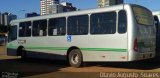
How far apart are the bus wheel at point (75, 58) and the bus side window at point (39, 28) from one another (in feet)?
8.94

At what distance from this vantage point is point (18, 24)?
877 inches

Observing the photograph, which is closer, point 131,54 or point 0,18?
point 131,54

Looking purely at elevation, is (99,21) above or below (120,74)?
above

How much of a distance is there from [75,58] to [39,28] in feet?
11.9

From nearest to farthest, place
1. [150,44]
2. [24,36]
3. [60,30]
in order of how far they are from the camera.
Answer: [150,44]
[60,30]
[24,36]

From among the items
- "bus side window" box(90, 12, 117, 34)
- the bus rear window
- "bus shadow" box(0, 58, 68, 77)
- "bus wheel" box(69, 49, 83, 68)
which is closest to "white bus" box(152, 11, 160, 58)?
the bus rear window

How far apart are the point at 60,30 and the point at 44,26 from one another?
1.59 m

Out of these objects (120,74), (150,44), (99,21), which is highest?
Answer: (99,21)

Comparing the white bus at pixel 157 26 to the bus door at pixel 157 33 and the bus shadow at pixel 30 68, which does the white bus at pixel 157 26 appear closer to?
the bus door at pixel 157 33

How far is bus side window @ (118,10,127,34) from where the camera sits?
14775 mm

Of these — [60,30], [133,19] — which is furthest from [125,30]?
[60,30]

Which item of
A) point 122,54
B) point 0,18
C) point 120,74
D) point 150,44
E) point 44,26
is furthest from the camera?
point 0,18

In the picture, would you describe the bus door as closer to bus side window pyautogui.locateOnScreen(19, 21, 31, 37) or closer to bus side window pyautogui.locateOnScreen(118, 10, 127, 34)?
bus side window pyautogui.locateOnScreen(118, 10, 127, 34)

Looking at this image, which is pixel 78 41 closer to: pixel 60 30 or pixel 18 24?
pixel 60 30
